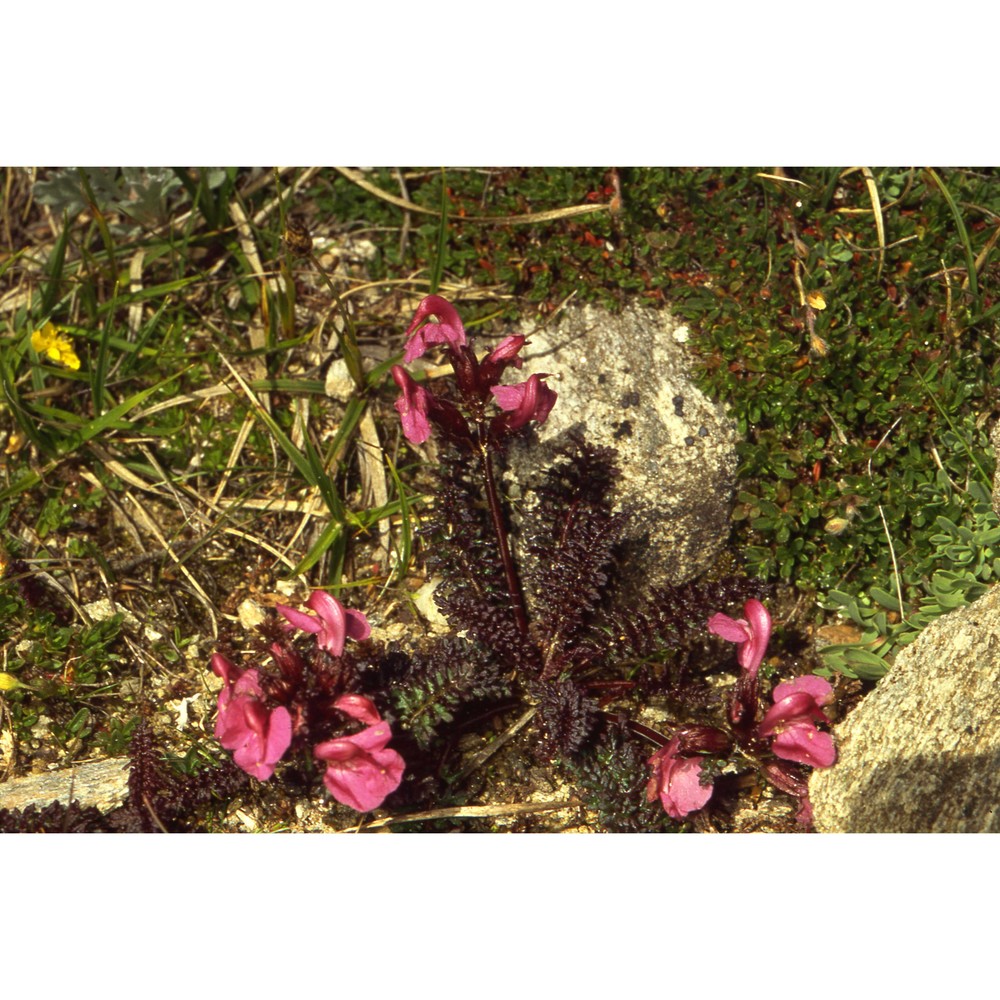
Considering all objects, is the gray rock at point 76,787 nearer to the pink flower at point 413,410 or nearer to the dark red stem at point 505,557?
the dark red stem at point 505,557

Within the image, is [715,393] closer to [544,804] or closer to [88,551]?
[544,804]

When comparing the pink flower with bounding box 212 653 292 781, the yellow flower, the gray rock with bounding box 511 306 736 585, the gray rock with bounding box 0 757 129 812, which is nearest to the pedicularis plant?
the pink flower with bounding box 212 653 292 781

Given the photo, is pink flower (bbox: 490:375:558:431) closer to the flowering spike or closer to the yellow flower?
the flowering spike

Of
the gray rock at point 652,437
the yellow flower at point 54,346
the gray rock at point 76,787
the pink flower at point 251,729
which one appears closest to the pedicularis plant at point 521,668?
the pink flower at point 251,729

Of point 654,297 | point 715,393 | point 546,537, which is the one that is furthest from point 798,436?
point 546,537

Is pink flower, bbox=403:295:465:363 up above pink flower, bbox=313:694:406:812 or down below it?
above
